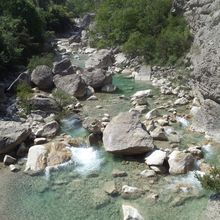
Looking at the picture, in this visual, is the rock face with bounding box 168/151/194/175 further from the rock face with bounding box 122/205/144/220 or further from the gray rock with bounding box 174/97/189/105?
the gray rock with bounding box 174/97/189/105

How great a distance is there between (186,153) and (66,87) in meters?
12.1

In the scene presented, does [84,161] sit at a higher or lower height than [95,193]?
lower

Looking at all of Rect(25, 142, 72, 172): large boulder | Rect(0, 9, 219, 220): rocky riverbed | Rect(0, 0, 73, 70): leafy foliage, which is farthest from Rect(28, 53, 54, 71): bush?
Rect(25, 142, 72, 172): large boulder

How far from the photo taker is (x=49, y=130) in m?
19.8

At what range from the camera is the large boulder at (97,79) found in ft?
90.8

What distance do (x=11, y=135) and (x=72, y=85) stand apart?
906 centimetres

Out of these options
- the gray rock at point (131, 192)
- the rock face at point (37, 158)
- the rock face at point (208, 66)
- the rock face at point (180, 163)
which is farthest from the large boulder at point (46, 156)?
the rock face at point (208, 66)

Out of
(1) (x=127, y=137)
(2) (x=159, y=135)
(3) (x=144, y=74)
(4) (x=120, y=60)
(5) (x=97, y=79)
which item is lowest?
(4) (x=120, y=60)

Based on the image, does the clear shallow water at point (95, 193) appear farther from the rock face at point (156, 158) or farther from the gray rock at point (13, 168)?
the gray rock at point (13, 168)

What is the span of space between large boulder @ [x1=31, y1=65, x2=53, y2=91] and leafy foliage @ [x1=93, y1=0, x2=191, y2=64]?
953 centimetres

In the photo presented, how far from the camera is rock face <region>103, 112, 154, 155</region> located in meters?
17.0

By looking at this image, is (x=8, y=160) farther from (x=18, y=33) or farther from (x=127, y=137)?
(x=18, y=33)

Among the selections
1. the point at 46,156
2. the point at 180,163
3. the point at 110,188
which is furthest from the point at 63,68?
the point at 110,188

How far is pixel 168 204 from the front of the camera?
45.5 ft
